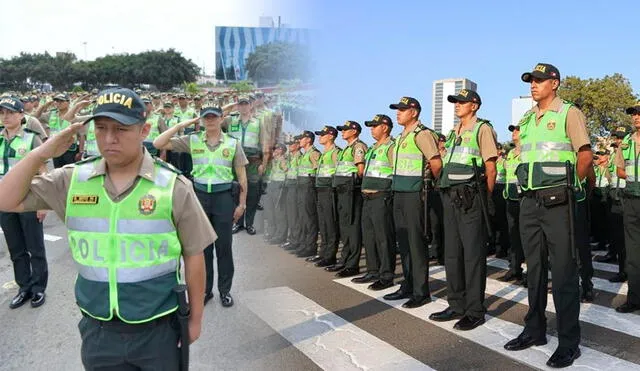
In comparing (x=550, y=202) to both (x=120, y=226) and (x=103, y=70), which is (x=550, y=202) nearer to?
(x=120, y=226)

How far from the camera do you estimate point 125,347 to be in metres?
1.97

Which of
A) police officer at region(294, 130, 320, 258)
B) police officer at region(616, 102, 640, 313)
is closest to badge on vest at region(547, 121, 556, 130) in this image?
police officer at region(616, 102, 640, 313)

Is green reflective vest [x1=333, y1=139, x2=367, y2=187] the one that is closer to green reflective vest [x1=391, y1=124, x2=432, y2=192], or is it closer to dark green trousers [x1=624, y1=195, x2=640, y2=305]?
green reflective vest [x1=391, y1=124, x2=432, y2=192]

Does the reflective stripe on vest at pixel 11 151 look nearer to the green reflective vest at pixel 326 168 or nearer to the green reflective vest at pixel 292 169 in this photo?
the green reflective vest at pixel 292 169

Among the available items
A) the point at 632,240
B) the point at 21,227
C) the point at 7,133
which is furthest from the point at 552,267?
the point at 7,133

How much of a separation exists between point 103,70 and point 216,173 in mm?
13890

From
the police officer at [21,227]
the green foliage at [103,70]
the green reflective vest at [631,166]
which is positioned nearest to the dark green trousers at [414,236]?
the green reflective vest at [631,166]

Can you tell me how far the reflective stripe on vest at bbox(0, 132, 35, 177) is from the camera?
4801mm

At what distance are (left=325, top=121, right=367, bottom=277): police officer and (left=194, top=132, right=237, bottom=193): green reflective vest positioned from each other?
2160 mm

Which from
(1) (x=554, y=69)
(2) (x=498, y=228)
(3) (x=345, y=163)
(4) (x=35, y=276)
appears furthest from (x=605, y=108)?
(4) (x=35, y=276)

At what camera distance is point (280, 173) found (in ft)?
20.9

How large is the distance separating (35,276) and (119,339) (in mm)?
3346

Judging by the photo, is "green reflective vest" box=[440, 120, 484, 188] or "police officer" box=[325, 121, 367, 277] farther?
"police officer" box=[325, 121, 367, 277]

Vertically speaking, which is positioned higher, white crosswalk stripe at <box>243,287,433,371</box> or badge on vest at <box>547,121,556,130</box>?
badge on vest at <box>547,121,556,130</box>
